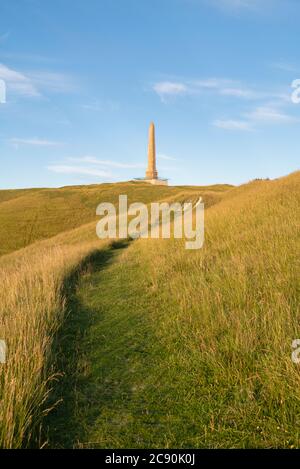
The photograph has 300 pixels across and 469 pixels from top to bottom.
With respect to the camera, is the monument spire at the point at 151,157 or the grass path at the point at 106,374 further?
the monument spire at the point at 151,157

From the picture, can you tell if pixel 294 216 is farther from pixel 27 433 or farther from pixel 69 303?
pixel 27 433

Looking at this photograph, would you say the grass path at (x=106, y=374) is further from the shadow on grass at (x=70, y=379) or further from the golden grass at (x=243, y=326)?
the golden grass at (x=243, y=326)

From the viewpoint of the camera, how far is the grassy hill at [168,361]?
10.9 ft

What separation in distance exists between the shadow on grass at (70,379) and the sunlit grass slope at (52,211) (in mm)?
33008

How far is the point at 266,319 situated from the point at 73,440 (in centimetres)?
301

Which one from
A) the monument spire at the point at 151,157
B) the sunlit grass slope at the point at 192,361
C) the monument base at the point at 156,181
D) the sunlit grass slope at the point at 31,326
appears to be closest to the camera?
the sunlit grass slope at the point at 31,326

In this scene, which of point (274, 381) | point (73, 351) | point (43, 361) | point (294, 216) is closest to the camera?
point (274, 381)

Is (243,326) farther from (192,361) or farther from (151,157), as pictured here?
(151,157)

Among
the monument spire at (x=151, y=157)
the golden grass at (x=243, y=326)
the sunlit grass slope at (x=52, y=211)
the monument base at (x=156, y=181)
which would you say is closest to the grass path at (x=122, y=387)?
the golden grass at (x=243, y=326)

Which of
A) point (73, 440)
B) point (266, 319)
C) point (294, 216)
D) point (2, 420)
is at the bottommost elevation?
point (73, 440)

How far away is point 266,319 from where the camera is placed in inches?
192

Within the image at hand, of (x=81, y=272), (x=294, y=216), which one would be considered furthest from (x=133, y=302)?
(x=294, y=216)

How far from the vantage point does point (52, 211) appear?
173ft

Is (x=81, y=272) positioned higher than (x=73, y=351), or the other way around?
(x=81, y=272)
